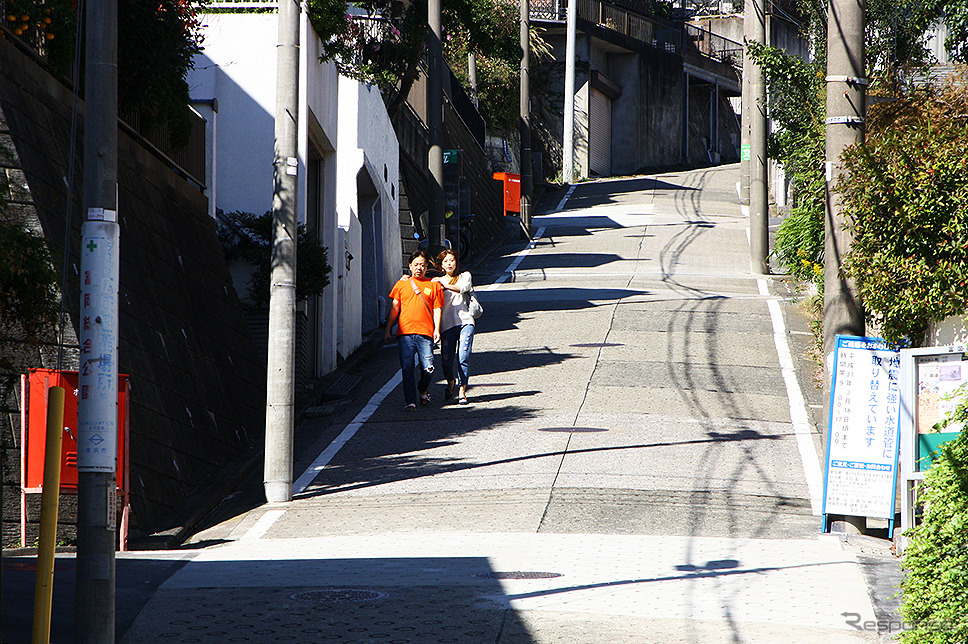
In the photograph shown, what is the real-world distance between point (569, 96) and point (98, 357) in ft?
139

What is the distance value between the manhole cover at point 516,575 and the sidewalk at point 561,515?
0.03 m

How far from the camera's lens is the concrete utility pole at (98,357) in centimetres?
545

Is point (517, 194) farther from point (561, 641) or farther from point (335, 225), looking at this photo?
point (561, 641)

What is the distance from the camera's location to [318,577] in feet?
24.4

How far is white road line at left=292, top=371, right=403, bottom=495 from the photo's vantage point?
11070mm

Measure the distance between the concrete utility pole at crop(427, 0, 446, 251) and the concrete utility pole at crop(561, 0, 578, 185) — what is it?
90.1 ft

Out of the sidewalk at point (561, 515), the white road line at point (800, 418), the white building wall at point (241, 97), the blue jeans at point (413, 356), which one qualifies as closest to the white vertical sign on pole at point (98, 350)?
the sidewalk at point (561, 515)

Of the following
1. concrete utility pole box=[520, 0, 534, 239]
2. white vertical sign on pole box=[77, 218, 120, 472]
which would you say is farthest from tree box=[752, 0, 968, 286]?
concrete utility pole box=[520, 0, 534, 239]

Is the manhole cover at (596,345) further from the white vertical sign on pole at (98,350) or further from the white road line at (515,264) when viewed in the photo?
the white vertical sign on pole at (98,350)

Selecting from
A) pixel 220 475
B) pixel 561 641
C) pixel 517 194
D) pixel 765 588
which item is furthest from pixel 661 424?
pixel 517 194

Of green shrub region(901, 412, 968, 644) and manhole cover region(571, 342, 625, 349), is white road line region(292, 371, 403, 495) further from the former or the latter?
green shrub region(901, 412, 968, 644)

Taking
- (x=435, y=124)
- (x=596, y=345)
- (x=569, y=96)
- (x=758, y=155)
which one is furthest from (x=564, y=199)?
(x=596, y=345)

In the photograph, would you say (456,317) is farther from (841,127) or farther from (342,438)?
(841,127)

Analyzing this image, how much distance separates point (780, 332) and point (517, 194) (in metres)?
16.1
